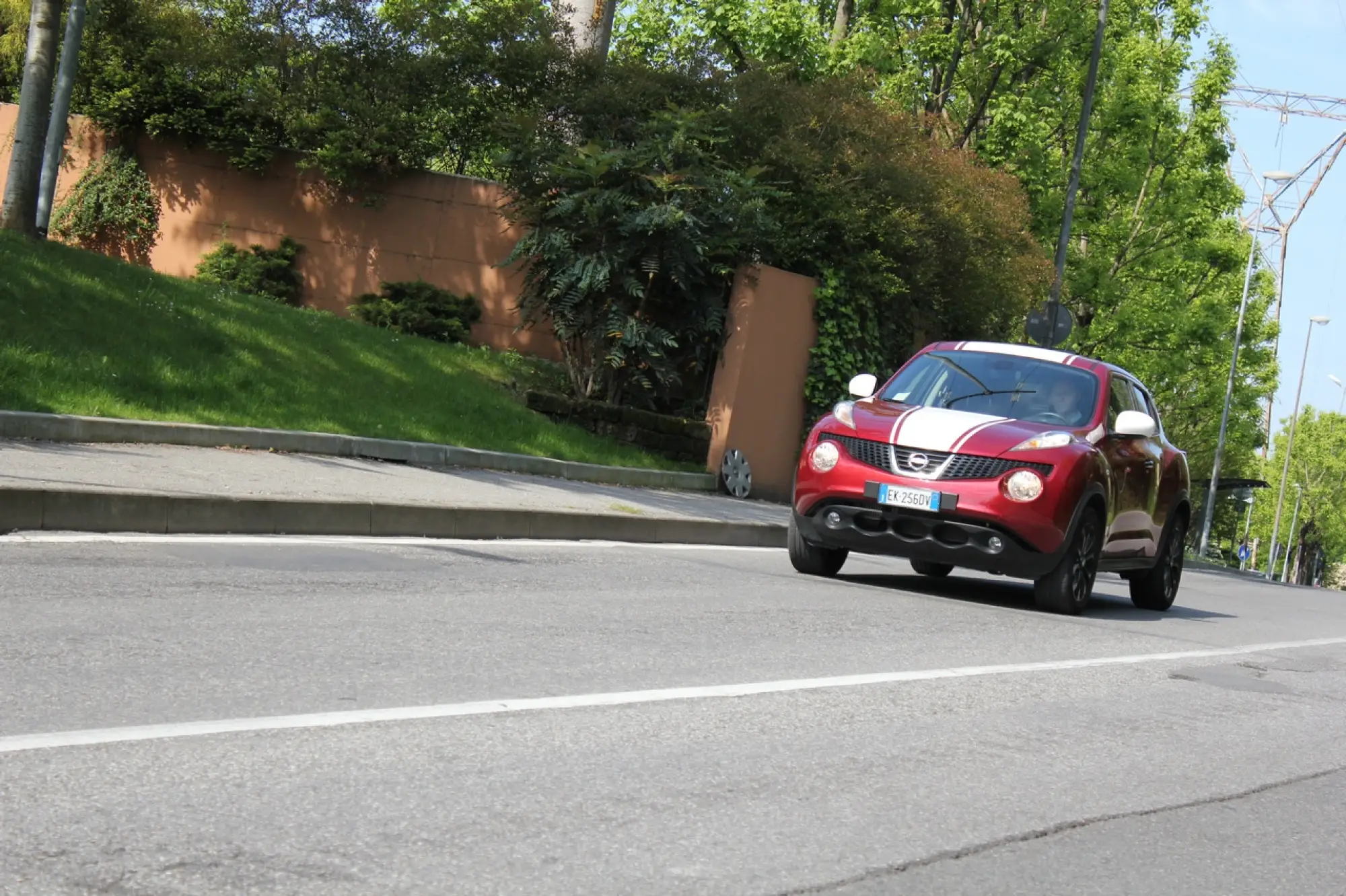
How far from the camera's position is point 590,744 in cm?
563

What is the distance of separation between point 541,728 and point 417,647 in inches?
60.5

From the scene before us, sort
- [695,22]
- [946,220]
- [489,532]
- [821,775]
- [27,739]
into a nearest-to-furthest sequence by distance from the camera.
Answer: [27,739] < [821,775] < [489,532] < [946,220] < [695,22]

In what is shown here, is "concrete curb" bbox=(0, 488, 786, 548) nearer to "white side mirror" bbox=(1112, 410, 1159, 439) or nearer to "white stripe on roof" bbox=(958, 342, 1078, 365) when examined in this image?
"white stripe on roof" bbox=(958, 342, 1078, 365)

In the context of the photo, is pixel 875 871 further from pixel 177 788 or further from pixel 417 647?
pixel 417 647

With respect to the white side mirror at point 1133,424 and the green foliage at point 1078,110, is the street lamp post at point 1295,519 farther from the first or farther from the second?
the white side mirror at point 1133,424

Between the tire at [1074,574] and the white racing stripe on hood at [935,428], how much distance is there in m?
1.02

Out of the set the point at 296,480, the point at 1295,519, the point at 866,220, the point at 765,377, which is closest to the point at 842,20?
the point at 866,220

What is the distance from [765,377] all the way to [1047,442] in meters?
9.68

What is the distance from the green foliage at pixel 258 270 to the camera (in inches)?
847

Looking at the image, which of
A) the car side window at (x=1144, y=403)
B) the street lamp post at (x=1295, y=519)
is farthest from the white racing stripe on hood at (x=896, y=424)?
the street lamp post at (x=1295, y=519)

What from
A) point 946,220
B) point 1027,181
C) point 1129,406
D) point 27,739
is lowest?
point 27,739

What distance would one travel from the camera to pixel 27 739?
16.0 feet

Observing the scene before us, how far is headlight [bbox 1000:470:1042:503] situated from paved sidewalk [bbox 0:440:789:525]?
3.79m

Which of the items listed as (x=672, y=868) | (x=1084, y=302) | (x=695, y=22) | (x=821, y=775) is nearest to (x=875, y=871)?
(x=672, y=868)
